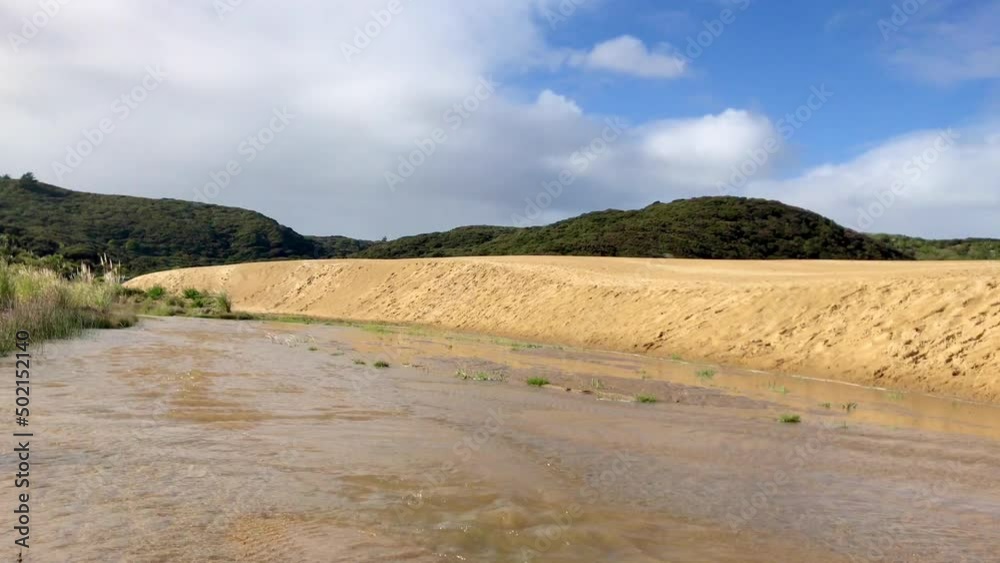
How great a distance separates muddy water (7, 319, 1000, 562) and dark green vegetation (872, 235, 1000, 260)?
60023 millimetres

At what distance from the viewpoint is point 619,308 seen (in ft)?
86.3

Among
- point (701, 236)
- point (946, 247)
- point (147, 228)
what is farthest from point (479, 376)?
point (147, 228)

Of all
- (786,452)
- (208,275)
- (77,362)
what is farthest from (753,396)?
(208,275)

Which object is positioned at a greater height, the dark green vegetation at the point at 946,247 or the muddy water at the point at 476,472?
the dark green vegetation at the point at 946,247

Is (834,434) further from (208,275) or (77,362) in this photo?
(208,275)

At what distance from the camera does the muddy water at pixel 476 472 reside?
480 cm

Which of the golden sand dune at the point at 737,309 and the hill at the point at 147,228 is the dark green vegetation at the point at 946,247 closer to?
the golden sand dune at the point at 737,309

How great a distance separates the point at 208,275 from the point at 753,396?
4970 centimetres

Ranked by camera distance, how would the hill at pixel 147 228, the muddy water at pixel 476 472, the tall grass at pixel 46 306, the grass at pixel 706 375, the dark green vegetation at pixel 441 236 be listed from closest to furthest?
the muddy water at pixel 476 472
the tall grass at pixel 46 306
the grass at pixel 706 375
the dark green vegetation at pixel 441 236
the hill at pixel 147 228

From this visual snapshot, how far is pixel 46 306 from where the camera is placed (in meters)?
16.5

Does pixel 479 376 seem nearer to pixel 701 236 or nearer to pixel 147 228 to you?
pixel 701 236

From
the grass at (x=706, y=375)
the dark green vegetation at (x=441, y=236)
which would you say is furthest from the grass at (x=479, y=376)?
the dark green vegetation at (x=441, y=236)

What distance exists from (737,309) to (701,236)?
4513 centimetres

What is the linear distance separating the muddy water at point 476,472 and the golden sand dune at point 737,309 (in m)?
3.02
